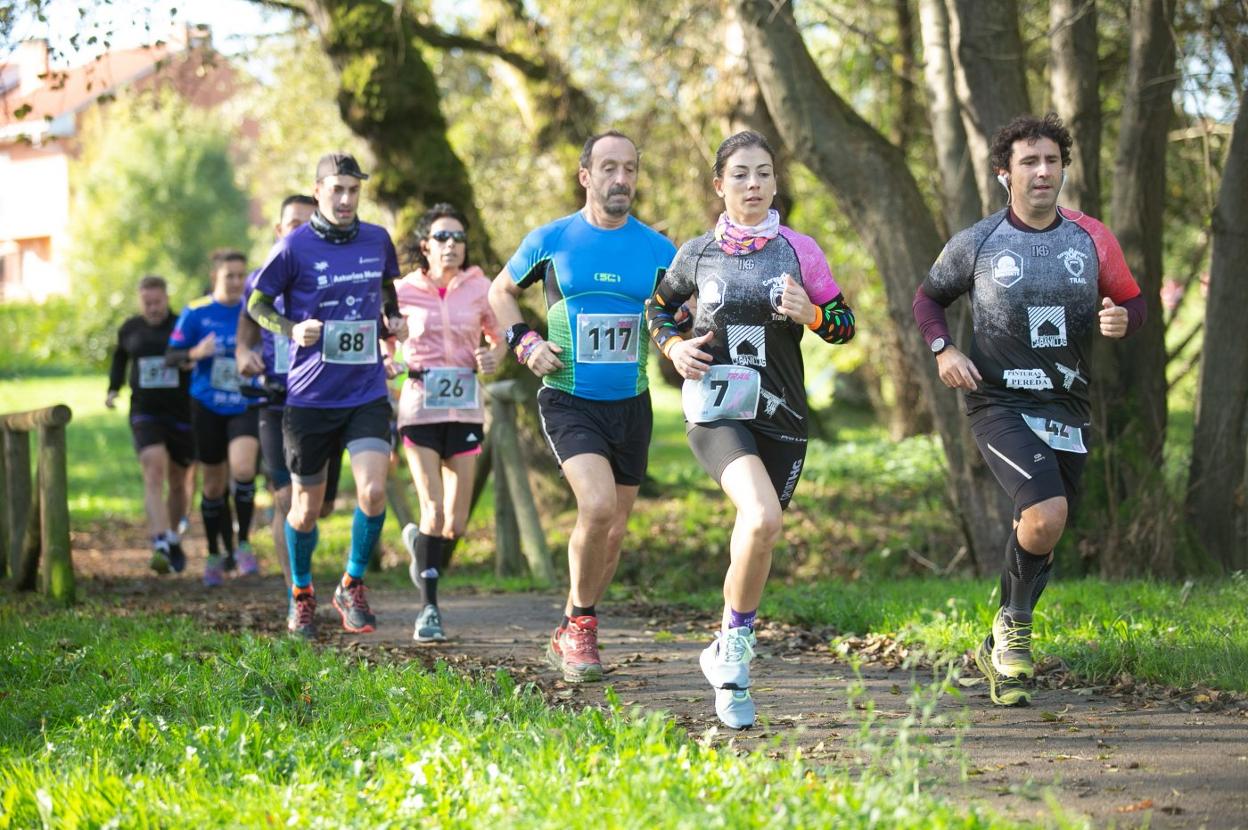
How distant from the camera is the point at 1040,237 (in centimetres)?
612

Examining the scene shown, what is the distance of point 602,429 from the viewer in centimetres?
664

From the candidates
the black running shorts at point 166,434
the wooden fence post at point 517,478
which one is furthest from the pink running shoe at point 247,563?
the wooden fence post at point 517,478

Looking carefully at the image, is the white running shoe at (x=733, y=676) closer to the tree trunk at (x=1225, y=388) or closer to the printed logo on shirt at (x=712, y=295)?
the printed logo on shirt at (x=712, y=295)

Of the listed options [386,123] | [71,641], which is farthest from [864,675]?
[386,123]

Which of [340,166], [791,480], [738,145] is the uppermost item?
[340,166]

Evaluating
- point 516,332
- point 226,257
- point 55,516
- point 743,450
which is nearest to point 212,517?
point 226,257

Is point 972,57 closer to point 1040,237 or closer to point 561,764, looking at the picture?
Answer: point 1040,237

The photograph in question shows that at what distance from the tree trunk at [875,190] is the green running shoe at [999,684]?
12.9 feet

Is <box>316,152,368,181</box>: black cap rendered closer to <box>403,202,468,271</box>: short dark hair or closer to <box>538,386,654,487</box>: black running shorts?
<box>403,202,468,271</box>: short dark hair

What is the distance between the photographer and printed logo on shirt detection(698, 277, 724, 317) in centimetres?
587

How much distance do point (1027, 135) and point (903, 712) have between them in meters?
2.45

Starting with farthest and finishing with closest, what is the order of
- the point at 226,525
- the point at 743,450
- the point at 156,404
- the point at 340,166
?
the point at 156,404
the point at 226,525
the point at 340,166
the point at 743,450

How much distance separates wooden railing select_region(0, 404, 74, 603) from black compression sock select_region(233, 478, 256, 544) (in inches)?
71.6

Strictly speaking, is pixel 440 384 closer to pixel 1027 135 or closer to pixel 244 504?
pixel 1027 135
